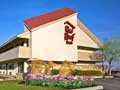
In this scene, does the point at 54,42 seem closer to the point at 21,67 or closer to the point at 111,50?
the point at 21,67

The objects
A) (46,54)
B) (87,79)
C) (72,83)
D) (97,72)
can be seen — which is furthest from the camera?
(97,72)

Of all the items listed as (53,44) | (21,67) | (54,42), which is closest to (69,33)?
(54,42)

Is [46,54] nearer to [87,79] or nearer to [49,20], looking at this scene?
[49,20]

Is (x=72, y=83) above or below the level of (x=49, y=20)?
below

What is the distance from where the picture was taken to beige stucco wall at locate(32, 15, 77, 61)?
4109cm

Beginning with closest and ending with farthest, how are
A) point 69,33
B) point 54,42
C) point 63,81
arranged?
point 63,81, point 54,42, point 69,33

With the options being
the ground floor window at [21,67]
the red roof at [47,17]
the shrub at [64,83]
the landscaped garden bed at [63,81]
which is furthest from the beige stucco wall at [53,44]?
the shrub at [64,83]

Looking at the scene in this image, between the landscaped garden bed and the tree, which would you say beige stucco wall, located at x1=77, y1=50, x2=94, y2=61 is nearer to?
the tree

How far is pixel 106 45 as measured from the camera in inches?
2173

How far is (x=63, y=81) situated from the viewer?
66.1 feet

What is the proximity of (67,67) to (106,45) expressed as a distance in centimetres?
1726

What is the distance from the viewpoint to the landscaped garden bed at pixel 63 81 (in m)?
20.0

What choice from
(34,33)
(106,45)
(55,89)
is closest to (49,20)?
(34,33)

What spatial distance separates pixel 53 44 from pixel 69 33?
13.8ft
